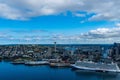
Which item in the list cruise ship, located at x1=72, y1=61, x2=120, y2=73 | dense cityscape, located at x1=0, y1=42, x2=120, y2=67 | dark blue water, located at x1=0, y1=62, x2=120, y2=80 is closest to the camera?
dark blue water, located at x1=0, y1=62, x2=120, y2=80

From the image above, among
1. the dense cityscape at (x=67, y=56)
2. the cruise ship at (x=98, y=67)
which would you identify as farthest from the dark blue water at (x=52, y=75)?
the dense cityscape at (x=67, y=56)

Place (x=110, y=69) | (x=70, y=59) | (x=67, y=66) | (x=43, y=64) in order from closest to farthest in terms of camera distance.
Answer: (x=110, y=69)
(x=67, y=66)
(x=43, y=64)
(x=70, y=59)

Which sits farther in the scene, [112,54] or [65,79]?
[112,54]

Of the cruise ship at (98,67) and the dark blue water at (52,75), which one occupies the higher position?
the cruise ship at (98,67)

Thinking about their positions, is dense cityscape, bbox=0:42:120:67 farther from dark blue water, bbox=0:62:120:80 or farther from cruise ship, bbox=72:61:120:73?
dark blue water, bbox=0:62:120:80

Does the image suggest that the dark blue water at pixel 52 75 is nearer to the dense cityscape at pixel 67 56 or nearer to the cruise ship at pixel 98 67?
the cruise ship at pixel 98 67

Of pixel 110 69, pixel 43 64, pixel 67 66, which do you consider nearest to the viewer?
pixel 110 69

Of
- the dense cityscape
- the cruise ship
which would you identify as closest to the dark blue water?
the cruise ship

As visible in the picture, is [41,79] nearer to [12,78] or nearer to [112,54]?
[12,78]

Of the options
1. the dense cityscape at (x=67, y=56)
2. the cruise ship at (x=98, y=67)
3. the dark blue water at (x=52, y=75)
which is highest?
the dense cityscape at (x=67, y=56)

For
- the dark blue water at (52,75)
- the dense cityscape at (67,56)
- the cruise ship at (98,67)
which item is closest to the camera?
the dark blue water at (52,75)

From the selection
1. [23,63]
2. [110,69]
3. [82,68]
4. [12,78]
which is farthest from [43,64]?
[12,78]
